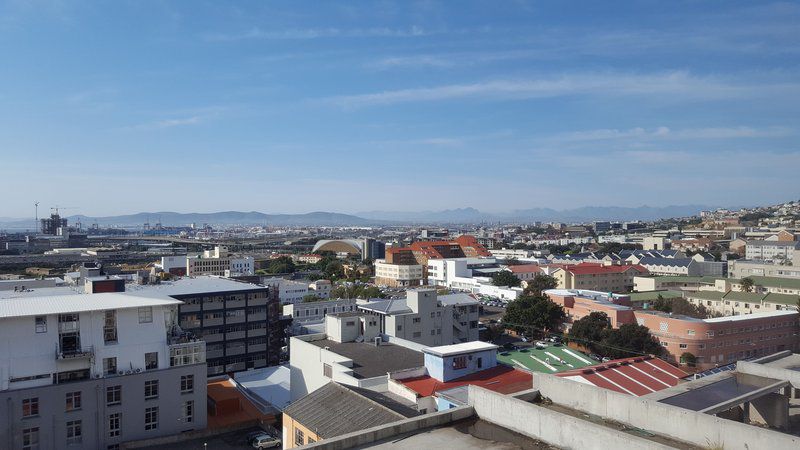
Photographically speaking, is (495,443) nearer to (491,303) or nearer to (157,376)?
(157,376)

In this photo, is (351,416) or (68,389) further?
(68,389)

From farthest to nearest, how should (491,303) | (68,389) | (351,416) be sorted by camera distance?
(491,303), (68,389), (351,416)

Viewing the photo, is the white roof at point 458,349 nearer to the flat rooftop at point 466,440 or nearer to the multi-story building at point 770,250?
the flat rooftop at point 466,440

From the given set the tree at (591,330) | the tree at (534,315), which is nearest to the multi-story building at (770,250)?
the tree at (534,315)

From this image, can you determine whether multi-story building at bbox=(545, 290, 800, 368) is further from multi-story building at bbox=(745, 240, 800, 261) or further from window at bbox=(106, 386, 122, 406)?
multi-story building at bbox=(745, 240, 800, 261)

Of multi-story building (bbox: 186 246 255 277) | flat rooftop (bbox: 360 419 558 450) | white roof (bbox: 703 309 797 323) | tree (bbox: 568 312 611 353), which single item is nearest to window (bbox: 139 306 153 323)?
flat rooftop (bbox: 360 419 558 450)

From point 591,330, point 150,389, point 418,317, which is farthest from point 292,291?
point 150,389

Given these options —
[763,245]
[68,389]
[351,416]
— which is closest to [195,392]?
[68,389]
